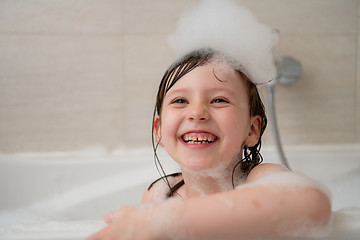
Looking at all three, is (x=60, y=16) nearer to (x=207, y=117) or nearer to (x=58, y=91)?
(x=58, y=91)

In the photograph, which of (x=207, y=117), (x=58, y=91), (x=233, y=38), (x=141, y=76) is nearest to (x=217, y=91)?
(x=207, y=117)

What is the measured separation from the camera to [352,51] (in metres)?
1.55

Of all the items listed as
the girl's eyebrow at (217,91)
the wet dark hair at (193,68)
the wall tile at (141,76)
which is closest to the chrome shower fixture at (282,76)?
the wall tile at (141,76)

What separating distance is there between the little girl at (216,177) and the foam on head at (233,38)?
0.03 feet

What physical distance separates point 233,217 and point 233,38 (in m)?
0.45

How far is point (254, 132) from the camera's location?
2.79 feet

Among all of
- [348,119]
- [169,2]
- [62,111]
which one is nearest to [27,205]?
[62,111]

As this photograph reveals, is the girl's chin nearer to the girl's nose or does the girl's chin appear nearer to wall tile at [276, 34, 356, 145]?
the girl's nose

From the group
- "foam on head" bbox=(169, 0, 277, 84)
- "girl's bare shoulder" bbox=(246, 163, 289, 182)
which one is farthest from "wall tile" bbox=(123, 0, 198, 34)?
"girl's bare shoulder" bbox=(246, 163, 289, 182)

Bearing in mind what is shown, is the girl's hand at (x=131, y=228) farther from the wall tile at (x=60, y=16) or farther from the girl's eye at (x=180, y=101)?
the wall tile at (x=60, y=16)

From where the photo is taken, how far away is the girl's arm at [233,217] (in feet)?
1.78

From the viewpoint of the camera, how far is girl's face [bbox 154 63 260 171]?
0.76 metres

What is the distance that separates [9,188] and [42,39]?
0.54m

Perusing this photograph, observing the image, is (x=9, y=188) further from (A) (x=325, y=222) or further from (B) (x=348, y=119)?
(B) (x=348, y=119)
